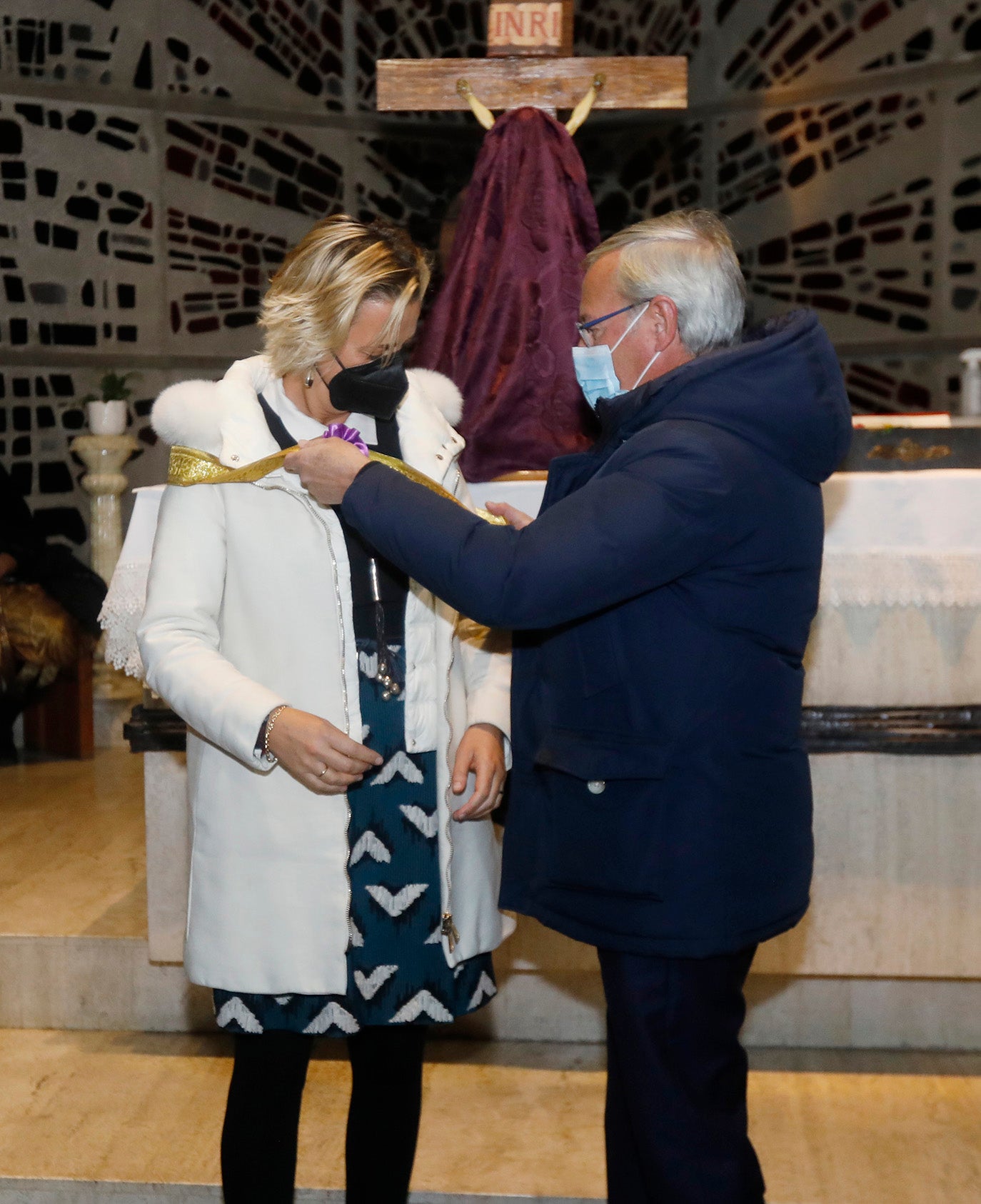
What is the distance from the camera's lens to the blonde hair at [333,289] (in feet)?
6.25

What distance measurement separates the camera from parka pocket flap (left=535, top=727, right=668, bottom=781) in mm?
1648

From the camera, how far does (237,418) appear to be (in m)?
1.94

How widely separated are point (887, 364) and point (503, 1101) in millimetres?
4692

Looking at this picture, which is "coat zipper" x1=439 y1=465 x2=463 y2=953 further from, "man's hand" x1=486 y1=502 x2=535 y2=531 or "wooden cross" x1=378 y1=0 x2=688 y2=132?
"wooden cross" x1=378 y1=0 x2=688 y2=132

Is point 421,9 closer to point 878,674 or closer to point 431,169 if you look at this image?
point 431,169

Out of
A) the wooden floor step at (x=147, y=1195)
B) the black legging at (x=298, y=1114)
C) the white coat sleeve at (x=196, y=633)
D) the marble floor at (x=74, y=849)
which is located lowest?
the wooden floor step at (x=147, y=1195)

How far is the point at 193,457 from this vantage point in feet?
6.27

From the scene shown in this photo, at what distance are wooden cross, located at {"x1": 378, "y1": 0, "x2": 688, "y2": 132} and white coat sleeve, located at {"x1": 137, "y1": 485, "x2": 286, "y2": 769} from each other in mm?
1769

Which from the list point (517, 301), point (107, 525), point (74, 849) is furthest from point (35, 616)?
point (517, 301)

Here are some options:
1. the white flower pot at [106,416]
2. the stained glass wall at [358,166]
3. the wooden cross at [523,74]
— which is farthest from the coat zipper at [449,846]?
the stained glass wall at [358,166]

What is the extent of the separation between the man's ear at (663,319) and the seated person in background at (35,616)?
410 cm

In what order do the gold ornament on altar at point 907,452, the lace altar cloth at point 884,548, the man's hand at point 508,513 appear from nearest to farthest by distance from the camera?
the man's hand at point 508,513
the lace altar cloth at point 884,548
the gold ornament on altar at point 907,452

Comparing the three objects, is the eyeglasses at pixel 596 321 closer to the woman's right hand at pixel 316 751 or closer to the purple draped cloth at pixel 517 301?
the woman's right hand at pixel 316 751

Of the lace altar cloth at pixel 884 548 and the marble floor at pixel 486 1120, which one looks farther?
the lace altar cloth at pixel 884 548
